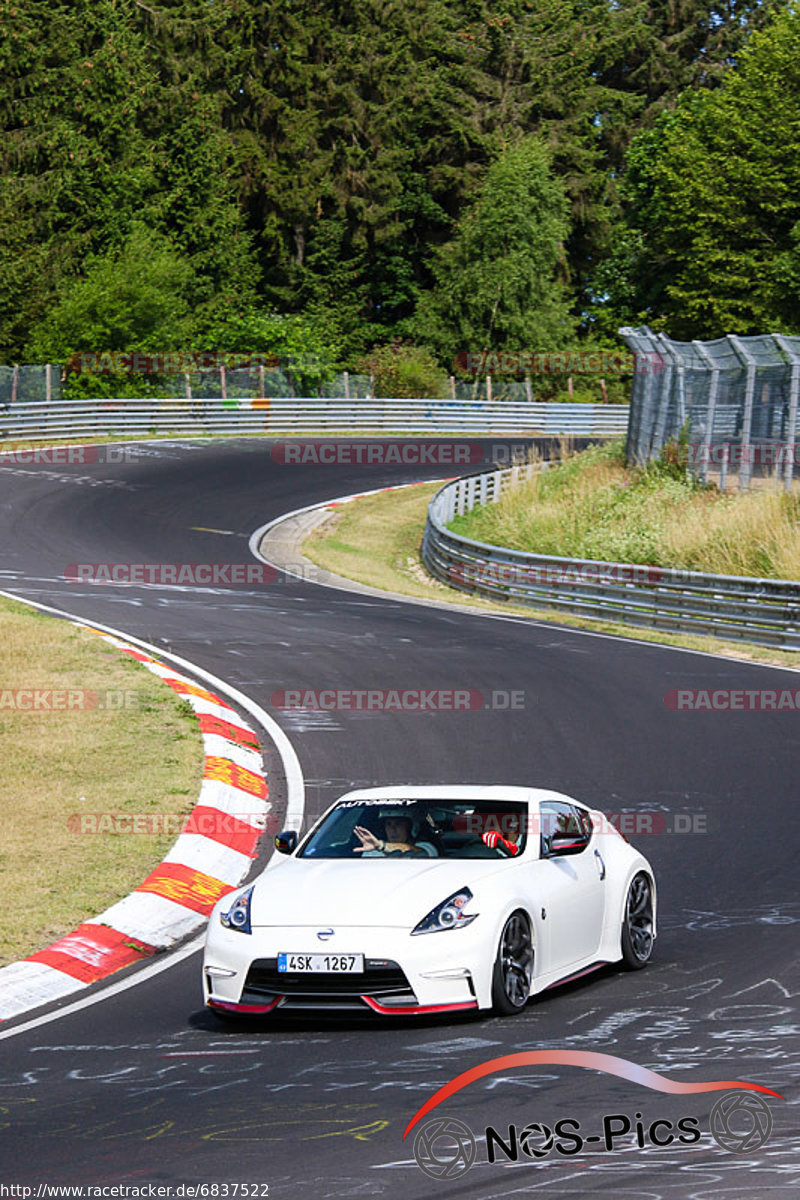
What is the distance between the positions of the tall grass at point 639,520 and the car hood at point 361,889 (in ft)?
65.2

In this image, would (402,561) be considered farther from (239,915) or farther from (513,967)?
(513,967)

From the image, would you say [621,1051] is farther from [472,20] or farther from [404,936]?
[472,20]

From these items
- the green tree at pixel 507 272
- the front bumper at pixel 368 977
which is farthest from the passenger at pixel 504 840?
the green tree at pixel 507 272

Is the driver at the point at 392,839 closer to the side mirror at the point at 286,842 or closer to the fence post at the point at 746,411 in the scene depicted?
the side mirror at the point at 286,842

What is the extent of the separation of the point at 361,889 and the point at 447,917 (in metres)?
0.57

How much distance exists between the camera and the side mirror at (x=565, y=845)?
9.45 meters

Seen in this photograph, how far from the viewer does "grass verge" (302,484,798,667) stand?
85.0 feet

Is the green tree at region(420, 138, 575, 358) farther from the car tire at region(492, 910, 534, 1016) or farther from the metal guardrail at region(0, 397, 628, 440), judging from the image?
the car tire at region(492, 910, 534, 1016)

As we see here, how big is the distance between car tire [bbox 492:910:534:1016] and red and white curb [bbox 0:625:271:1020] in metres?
2.66

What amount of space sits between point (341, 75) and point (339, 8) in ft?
14.8

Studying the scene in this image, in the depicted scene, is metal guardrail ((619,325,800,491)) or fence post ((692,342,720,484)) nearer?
metal guardrail ((619,325,800,491))

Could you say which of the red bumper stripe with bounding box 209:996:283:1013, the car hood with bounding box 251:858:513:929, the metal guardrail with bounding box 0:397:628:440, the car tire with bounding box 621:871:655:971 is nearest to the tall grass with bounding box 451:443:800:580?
the metal guardrail with bounding box 0:397:628:440

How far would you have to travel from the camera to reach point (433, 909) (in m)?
8.52

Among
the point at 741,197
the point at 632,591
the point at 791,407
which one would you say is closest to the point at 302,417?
the point at 741,197
